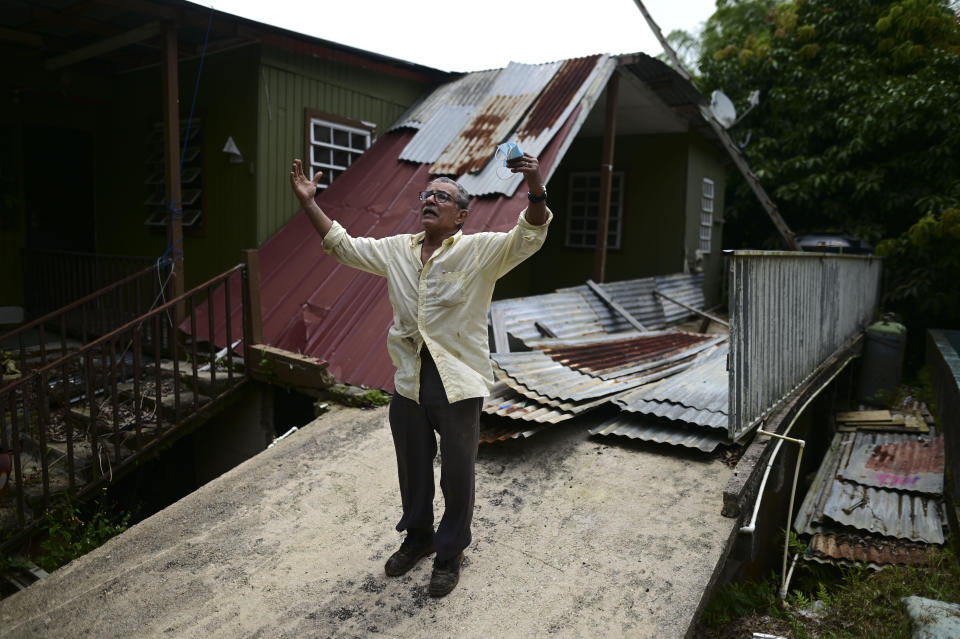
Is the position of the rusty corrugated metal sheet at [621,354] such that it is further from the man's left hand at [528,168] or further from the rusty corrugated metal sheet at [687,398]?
the man's left hand at [528,168]

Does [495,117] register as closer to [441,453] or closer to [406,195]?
[406,195]

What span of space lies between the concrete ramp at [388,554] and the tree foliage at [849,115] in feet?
35.4

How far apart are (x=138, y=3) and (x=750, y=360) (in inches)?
238

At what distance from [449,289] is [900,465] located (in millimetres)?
5200

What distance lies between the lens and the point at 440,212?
301cm

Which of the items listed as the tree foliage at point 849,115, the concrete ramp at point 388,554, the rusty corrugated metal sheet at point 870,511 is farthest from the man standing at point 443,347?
the tree foliage at point 849,115

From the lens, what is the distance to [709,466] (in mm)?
4125

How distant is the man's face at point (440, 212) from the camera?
9.86 feet

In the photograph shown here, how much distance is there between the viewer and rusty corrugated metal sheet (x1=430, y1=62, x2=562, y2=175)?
7750 millimetres

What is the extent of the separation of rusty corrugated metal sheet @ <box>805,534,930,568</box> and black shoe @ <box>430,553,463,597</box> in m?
2.97

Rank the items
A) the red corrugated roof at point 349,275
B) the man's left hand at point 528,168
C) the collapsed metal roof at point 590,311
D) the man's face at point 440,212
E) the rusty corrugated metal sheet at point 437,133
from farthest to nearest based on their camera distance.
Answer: the rusty corrugated metal sheet at point 437,133 < the collapsed metal roof at point 590,311 < the red corrugated roof at point 349,275 < the man's face at point 440,212 < the man's left hand at point 528,168

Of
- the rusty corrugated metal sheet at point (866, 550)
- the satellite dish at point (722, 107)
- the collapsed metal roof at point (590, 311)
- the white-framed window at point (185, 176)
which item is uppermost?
the satellite dish at point (722, 107)

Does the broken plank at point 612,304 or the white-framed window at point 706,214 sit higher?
the white-framed window at point 706,214

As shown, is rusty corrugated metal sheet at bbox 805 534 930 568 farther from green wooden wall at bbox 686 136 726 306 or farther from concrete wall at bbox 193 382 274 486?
green wooden wall at bbox 686 136 726 306
